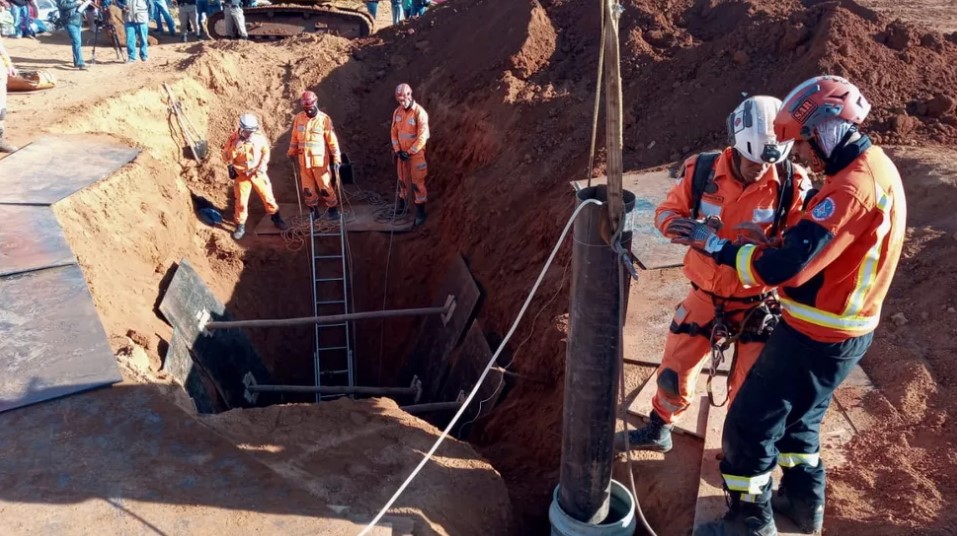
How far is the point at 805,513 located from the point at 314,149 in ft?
28.1

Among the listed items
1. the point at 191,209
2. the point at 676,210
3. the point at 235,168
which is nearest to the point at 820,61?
the point at 676,210

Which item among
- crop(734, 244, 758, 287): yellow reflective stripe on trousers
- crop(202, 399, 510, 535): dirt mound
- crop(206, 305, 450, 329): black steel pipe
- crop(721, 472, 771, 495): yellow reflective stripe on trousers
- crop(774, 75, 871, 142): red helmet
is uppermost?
crop(774, 75, 871, 142): red helmet

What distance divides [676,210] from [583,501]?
1.69 m

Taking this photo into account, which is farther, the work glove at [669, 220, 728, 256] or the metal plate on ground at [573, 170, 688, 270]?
the metal plate on ground at [573, 170, 688, 270]

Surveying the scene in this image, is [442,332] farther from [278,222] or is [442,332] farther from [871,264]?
[871,264]

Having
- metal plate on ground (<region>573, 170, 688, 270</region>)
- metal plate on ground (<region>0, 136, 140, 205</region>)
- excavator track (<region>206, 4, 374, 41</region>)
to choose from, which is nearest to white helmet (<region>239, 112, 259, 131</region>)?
metal plate on ground (<region>0, 136, 140, 205</region>)

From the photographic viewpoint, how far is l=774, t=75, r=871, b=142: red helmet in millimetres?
3164

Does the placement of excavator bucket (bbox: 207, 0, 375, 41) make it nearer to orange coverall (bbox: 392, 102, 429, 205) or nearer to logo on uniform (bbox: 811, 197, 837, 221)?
orange coverall (bbox: 392, 102, 429, 205)

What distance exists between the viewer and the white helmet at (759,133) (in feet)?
11.8

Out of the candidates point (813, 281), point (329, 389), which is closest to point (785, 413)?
point (813, 281)

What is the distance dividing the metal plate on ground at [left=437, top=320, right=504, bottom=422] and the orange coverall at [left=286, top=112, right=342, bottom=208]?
3709mm

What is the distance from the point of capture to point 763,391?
343cm

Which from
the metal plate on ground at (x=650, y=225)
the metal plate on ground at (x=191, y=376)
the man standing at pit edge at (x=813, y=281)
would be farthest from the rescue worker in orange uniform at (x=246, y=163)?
the man standing at pit edge at (x=813, y=281)

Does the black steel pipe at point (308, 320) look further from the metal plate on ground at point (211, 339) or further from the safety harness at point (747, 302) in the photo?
the safety harness at point (747, 302)
